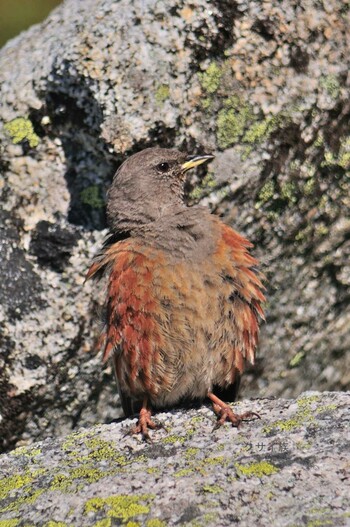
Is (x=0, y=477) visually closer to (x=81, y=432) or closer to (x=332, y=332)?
(x=81, y=432)

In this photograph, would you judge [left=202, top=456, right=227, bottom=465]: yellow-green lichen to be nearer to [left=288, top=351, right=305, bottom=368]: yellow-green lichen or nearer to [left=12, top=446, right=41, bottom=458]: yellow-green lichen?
[left=12, top=446, right=41, bottom=458]: yellow-green lichen

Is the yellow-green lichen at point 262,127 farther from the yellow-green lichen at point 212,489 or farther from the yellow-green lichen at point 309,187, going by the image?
the yellow-green lichen at point 212,489

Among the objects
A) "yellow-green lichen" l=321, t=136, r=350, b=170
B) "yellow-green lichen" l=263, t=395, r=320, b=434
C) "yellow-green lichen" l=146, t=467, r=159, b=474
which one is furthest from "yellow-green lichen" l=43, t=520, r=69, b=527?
"yellow-green lichen" l=321, t=136, r=350, b=170

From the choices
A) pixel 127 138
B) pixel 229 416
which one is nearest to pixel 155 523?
pixel 229 416

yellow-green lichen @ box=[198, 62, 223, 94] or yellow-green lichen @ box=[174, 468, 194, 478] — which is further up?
yellow-green lichen @ box=[198, 62, 223, 94]

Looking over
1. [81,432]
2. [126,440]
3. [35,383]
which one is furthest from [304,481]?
[35,383]

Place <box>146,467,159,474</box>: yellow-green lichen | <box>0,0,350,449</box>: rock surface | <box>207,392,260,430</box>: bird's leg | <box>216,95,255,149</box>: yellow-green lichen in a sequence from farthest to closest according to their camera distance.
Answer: <box>216,95,255,149</box>: yellow-green lichen, <box>0,0,350,449</box>: rock surface, <box>207,392,260,430</box>: bird's leg, <box>146,467,159,474</box>: yellow-green lichen
